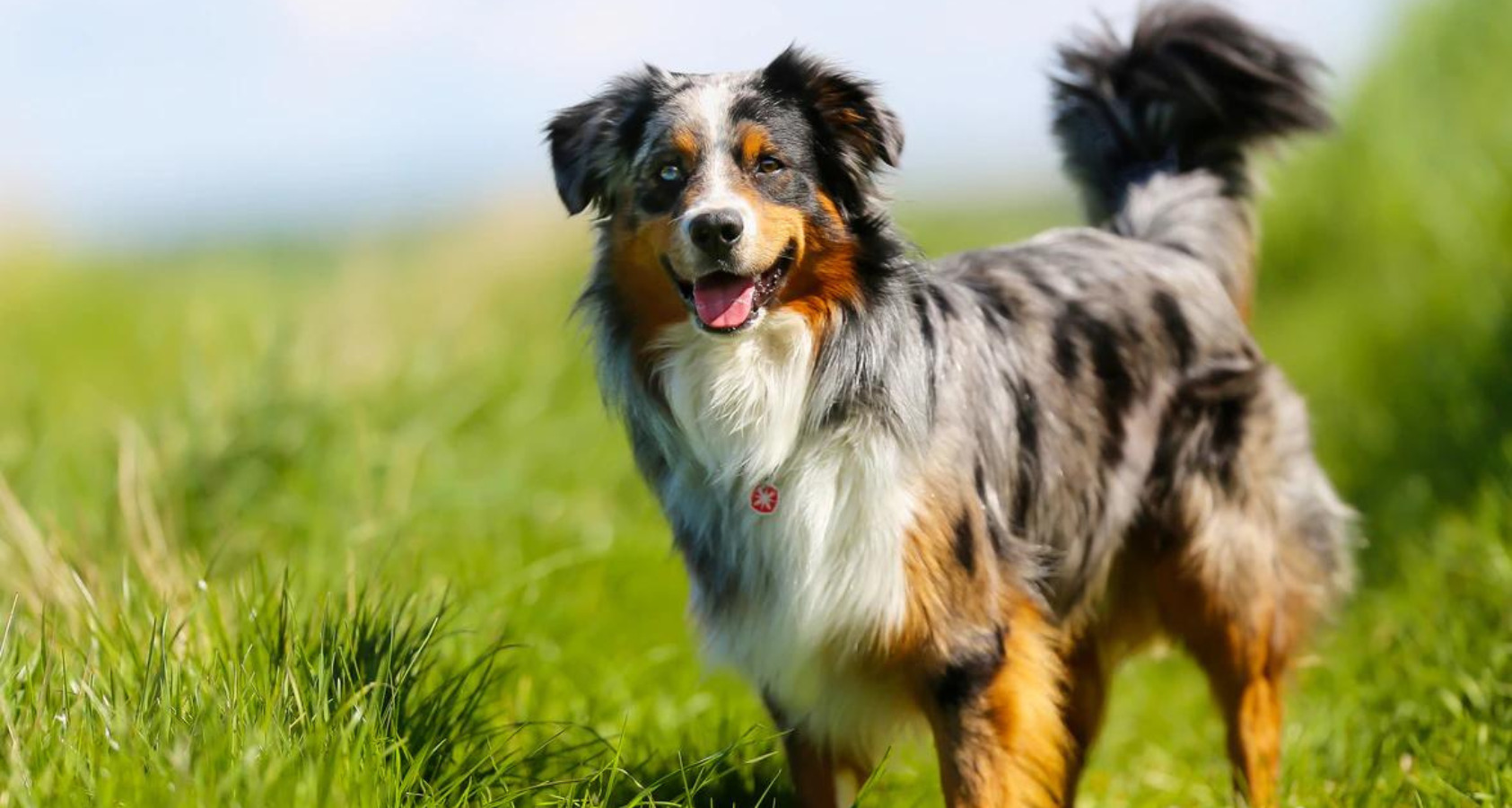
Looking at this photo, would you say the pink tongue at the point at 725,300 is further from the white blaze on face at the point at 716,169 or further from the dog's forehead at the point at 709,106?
the dog's forehead at the point at 709,106

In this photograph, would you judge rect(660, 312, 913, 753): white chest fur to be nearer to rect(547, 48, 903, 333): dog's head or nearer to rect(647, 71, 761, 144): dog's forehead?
rect(547, 48, 903, 333): dog's head

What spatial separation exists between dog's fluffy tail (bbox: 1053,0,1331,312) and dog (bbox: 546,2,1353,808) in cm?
48

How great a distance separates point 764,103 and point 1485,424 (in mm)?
4214

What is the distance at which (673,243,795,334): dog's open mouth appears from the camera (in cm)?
371

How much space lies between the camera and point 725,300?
371cm

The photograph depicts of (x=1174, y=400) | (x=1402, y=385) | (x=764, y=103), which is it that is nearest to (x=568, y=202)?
(x=764, y=103)

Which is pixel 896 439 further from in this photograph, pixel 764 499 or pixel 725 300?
pixel 725 300

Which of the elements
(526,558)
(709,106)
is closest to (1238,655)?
(709,106)

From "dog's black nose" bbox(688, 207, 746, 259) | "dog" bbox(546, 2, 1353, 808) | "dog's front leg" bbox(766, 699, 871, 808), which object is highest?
"dog's black nose" bbox(688, 207, 746, 259)

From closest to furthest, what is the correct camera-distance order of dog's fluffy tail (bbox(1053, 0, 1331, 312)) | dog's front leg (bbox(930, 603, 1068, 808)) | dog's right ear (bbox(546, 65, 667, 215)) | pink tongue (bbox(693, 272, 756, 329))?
pink tongue (bbox(693, 272, 756, 329)), dog's front leg (bbox(930, 603, 1068, 808)), dog's right ear (bbox(546, 65, 667, 215)), dog's fluffy tail (bbox(1053, 0, 1331, 312))

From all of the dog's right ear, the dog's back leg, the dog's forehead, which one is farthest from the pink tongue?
the dog's back leg

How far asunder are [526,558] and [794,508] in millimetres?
2765

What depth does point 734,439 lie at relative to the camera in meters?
3.86

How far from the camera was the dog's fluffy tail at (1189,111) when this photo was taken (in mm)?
5148
